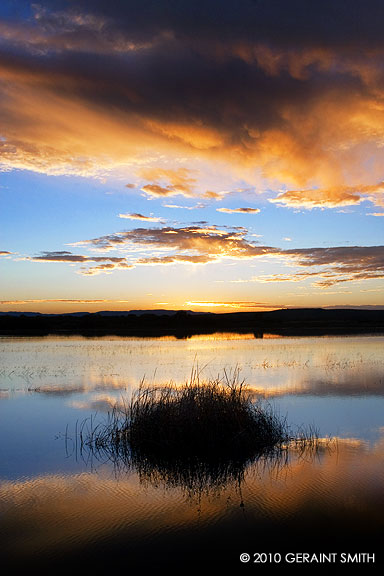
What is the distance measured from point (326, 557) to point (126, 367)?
24.9 meters

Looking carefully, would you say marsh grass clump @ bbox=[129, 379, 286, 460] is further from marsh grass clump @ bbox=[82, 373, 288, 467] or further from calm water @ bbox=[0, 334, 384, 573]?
calm water @ bbox=[0, 334, 384, 573]

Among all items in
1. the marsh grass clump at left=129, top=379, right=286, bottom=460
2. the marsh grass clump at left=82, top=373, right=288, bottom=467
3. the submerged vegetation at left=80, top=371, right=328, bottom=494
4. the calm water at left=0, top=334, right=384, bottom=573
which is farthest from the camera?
the marsh grass clump at left=129, top=379, right=286, bottom=460

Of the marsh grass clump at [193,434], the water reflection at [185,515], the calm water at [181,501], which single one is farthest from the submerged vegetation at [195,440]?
the water reflection at [185,515]

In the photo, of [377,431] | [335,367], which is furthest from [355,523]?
[335,367]

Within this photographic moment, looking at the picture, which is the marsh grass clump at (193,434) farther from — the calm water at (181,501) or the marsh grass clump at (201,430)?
the calm water at (181,501)

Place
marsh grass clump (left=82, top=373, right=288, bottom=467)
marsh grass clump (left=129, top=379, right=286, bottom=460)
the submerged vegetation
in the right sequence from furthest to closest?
marsh grass clump (left=129, top=379, right=286, bottom=460) < marsh grass clump (left=82, top=373, right=288, bottom=467) < the submerged vegetation

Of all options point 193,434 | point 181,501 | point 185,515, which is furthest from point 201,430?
point 185,515

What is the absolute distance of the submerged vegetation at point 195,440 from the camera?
11398 mm

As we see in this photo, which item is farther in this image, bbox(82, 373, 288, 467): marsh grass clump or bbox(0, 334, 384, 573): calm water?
bbox(82, 373, 288, 467): marsh grass clump

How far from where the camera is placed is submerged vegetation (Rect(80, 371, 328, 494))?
37.4 feet

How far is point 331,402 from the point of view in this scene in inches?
760

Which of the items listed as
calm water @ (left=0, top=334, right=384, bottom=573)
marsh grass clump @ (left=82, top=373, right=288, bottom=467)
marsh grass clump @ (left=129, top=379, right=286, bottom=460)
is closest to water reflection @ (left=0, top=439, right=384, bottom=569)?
calm water @ (left=0, top=334, right=384, bottom=573)

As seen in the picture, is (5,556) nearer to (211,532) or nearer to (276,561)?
(211,532)

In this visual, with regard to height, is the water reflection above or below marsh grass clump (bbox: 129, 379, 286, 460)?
below
